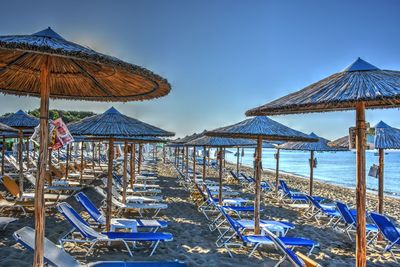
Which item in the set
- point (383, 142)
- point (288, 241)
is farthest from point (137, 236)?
point (383, 142)

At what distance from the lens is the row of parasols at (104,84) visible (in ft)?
8.59

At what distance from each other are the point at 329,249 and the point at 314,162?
5.61 meters

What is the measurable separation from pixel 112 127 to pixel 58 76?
84.7 inches

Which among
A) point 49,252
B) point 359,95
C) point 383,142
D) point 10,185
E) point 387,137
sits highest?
point 359,95

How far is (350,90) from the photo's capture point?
10.6 feet

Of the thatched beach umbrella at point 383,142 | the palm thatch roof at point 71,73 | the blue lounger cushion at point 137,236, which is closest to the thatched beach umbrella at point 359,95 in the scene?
the palm thatch roof at point 71,73

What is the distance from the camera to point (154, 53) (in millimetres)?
13141

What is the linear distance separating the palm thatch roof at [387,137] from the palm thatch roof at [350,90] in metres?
4.50

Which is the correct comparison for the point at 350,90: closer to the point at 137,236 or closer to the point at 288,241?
the point at 288,241

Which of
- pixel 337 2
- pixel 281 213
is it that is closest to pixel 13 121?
pixel 281 213

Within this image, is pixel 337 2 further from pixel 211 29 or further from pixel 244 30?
pixel 211 29

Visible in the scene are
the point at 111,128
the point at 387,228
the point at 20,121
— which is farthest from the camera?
the point at 20,121

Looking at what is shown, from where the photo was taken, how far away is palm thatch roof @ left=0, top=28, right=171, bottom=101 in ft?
8.25

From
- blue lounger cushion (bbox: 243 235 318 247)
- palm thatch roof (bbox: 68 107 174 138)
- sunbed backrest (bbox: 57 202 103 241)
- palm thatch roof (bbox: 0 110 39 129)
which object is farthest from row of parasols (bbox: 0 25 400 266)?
palm thatch roof (bbox: 0 110 39 129)
